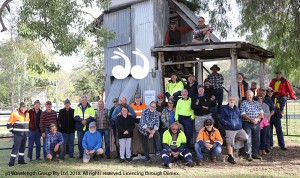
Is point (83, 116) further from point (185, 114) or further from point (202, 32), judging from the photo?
point (202, 32)

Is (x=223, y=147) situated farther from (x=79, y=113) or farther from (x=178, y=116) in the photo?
(x=79, y=113)

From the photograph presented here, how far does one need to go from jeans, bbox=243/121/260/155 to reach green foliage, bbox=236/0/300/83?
352 cm

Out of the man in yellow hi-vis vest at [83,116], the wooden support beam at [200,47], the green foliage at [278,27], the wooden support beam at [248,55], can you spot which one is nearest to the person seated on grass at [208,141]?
the wooden support beam at [200,47]

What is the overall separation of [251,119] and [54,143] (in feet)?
17.7

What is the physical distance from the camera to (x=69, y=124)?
10406 mm

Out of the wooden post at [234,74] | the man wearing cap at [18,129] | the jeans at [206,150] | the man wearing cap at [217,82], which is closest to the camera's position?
the jeans at [206,150]

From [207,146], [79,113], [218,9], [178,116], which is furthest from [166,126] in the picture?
[218,9]

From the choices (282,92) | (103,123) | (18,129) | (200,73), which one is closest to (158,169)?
(103,123)

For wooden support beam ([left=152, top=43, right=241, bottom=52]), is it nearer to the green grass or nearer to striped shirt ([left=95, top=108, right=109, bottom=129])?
striped shirt ([left=95, top=108, right=109, bottom=129])

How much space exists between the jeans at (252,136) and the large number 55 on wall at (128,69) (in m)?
3.50

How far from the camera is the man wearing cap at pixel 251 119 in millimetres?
9523

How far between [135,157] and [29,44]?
9.13m

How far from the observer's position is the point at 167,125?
9.50 m

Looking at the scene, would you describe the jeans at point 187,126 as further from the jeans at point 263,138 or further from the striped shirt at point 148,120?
the jeans at point 263,138
